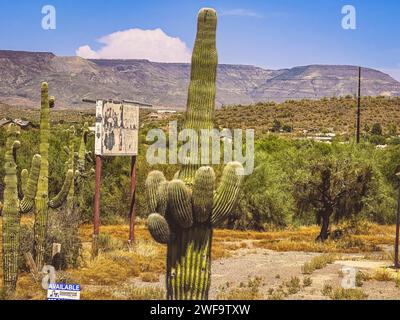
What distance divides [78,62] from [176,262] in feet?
638

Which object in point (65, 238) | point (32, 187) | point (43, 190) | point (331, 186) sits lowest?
point (65, 238)

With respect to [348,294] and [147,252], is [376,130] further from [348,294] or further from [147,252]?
[348,294]

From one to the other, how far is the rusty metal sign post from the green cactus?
275 inches

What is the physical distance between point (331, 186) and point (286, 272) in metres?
7.10

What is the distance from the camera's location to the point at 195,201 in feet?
31.6

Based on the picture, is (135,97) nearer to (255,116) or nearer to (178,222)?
(255,116)

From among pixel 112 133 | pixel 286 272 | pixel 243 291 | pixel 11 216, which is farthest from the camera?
pixel 112 133

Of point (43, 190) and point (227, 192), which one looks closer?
point (227, 192)

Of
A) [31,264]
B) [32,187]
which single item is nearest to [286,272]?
[31,264]

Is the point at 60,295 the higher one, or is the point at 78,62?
the point at 78,62

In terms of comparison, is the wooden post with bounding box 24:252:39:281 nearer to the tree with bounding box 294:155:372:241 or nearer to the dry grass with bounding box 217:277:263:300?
the dry grass with bounding box 217:277:263:300

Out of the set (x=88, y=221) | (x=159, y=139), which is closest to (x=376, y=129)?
(x=159, y=139)

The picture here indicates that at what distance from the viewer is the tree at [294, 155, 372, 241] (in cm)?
2336

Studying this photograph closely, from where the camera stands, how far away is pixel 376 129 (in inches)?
2180
